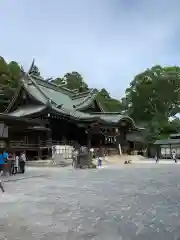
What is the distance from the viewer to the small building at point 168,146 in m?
53.8

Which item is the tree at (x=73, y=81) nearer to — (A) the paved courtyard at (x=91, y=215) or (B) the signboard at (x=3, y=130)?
(B) the signboard at (x=3, y=130)

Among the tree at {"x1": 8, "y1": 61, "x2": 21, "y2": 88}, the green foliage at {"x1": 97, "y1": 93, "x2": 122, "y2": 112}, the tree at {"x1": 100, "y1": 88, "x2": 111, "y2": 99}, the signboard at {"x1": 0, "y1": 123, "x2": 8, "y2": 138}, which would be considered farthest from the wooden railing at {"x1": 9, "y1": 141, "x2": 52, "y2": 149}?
the tree at {"x1": 100, "y1": 88, "x2": 111, "y2": 99}

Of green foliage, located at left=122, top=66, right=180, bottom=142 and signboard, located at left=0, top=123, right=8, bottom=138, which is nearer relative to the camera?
signboard, located at left=0, top=123, right=8, bottom=138

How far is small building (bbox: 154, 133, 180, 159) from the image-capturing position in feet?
177

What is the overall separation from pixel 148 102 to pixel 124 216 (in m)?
61.7

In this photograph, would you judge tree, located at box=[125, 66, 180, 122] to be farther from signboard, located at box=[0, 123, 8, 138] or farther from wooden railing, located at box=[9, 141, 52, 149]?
signboard, located at box=[0, 123, 8, 138]

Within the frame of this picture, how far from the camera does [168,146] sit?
55406 mm

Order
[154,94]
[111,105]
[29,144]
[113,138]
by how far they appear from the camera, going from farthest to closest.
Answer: [111,105] < [154,94] < [113,138] < [29,144]

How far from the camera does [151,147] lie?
60.8m

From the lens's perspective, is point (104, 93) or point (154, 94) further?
point (104, 93)

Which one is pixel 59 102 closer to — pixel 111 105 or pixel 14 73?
pixel 14 73

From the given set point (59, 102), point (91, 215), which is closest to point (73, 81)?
point (59, 102)

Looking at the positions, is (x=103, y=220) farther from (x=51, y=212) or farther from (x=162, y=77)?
(x=162, y=77)

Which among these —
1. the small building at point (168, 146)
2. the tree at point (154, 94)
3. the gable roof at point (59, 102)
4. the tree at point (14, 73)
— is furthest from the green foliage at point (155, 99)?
Answer: the tree at point (14, 73)
